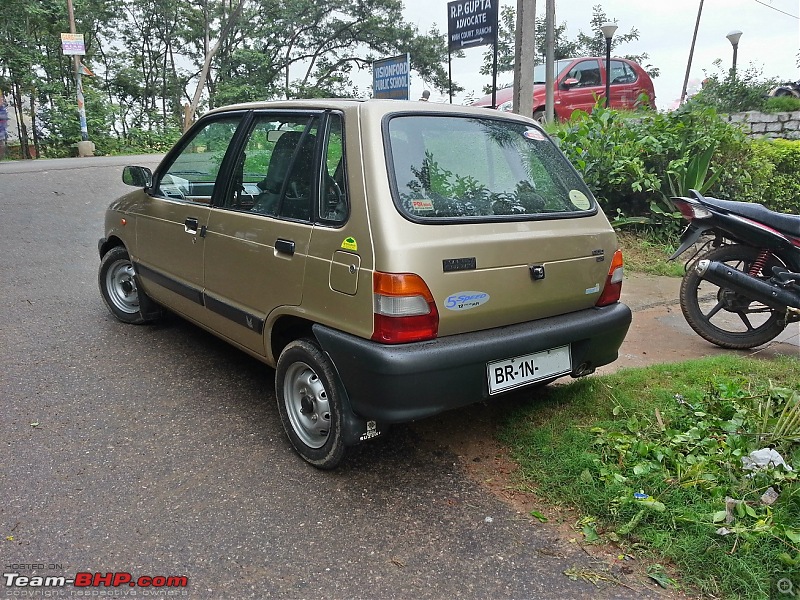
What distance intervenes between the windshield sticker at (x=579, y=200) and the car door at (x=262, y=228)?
4.38ft

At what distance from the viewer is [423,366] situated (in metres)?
2.62

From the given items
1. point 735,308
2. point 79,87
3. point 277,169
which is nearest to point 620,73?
point 735,308

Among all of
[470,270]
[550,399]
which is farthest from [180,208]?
[550,399]

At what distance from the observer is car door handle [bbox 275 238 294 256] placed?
305cm

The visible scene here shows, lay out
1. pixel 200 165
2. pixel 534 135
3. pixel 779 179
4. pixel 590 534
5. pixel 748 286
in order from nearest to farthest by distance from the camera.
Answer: pixel 590 534 → pixel 534 135 → pixel 200 165 → pixel 748 286 → pixel 779 179

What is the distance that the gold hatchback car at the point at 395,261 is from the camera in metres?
2.67

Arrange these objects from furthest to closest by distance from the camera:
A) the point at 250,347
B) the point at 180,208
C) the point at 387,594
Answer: the point at 180,208 → the point at 250,347 → the point at 387,594

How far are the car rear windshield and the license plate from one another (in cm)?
65

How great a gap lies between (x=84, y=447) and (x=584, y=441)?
2.44 metres

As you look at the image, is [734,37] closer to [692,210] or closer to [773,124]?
[773,124]

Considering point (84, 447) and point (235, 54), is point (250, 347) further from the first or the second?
point (235, 54)

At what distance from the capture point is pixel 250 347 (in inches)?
138

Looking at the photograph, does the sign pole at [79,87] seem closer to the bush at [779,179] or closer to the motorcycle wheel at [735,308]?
the bush at [779,179]

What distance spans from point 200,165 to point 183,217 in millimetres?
393
